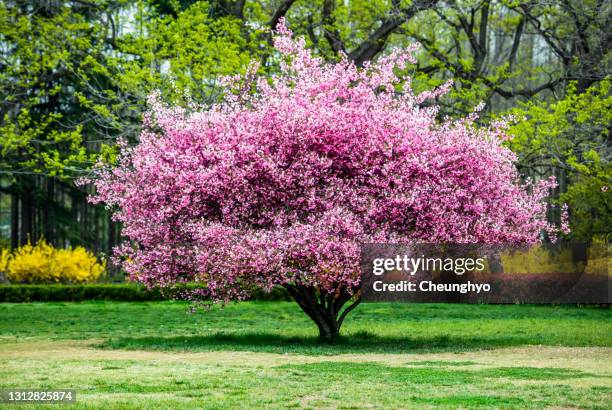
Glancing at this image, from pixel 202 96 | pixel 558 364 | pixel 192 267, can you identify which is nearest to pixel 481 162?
pixel 558 364

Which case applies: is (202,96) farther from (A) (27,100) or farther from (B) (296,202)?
(B) (296,202)

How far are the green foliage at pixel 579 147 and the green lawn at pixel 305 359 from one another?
3.68 metres

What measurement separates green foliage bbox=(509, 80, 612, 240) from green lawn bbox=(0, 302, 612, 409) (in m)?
3.68

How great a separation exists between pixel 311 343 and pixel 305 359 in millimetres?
2443

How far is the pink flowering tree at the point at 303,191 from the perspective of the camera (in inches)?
592

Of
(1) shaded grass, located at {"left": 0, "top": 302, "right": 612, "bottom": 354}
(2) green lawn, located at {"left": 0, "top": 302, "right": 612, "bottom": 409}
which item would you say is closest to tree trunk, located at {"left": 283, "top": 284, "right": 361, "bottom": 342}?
(1) shaded grass, located at {"left": 0, "top": 302, "right": 612, "bottom": 354}

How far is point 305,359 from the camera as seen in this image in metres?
13.8

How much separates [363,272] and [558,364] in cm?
362

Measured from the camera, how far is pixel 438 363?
1323 centimetres

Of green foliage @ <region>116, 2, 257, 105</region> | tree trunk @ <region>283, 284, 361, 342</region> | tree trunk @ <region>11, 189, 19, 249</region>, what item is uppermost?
green foliage @ <region>116, 2, 257, 105</region>

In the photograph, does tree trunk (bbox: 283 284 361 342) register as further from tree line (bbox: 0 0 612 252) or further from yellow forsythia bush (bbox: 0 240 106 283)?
yellow forsythia bush (bbox: 0 240 106 283)

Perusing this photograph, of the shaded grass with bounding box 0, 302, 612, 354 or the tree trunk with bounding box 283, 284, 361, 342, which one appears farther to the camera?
the tree trunk with bounding box 283, 284, 361, 342

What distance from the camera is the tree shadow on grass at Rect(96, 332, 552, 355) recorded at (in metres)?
15.3

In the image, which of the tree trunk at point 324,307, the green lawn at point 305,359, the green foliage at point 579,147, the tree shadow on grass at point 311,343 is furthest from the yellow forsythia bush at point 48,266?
the tree trunk at point 324,307
